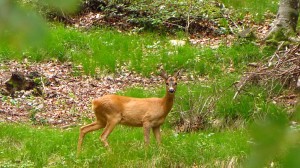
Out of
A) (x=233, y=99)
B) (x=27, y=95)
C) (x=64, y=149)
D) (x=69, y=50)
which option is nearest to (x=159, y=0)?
(x=69, y=50)

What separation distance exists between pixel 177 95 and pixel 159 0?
228 inches

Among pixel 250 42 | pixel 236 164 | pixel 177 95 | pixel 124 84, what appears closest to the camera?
pixel 236 164

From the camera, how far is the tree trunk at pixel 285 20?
11.8 m

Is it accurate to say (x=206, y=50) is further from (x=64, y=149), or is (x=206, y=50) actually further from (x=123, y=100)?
(x=64, y=149)

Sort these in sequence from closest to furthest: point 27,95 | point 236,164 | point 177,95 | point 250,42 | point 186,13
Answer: point 236,164 → point 177,95 → point 27,95 → point 250,42 → point 186,13

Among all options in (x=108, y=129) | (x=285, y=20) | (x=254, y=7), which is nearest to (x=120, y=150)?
(x=108, y=129)

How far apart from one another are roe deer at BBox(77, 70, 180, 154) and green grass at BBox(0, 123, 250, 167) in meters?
0.19

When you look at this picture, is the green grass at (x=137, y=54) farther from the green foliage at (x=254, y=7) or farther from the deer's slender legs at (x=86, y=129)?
the deer's slender legs at (x=86, y=129)

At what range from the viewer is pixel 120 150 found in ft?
24.2

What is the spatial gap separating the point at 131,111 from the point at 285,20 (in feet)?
15.0

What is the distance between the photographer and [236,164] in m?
6.98

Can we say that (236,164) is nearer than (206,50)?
Yes

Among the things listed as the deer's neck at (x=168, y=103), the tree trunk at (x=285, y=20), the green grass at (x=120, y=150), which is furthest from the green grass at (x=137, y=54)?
the green grass at (x=120, y=150)

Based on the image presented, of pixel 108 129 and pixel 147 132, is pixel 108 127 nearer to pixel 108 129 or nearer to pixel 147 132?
pixel 108 129
